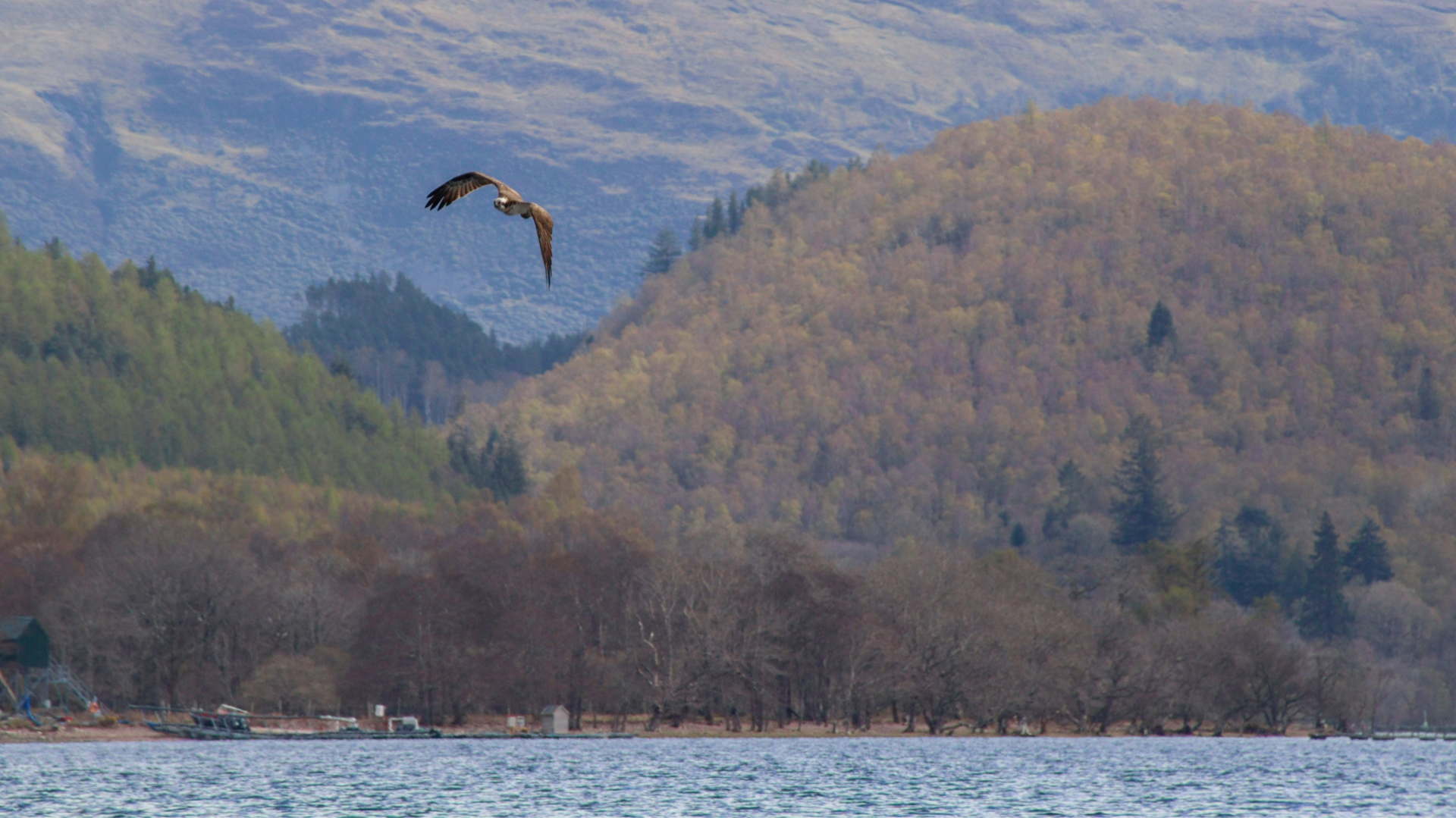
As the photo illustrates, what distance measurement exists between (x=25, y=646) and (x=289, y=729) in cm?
1661

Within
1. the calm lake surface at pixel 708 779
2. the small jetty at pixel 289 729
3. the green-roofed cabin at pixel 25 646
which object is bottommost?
the calm lake surface at pixel 708 779

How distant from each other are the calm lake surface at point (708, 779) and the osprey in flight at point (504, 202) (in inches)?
1610

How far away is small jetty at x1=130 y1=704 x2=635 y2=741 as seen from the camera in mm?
118812

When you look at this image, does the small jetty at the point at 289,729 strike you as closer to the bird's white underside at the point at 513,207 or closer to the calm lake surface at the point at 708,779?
the calm lake surface at the point at 708,779

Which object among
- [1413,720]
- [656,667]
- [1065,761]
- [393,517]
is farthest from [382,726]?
[1413,720]

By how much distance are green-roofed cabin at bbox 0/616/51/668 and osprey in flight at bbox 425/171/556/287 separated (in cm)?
9949

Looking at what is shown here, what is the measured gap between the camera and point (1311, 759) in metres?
116

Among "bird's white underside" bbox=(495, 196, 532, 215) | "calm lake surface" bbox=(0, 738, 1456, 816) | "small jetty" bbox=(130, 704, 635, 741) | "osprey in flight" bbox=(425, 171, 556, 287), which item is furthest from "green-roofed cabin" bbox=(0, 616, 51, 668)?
"bird's white underside" bbox=(495, 196, 532, 215)

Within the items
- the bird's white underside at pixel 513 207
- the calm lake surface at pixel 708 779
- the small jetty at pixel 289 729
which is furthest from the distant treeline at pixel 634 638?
the bird's white underside at pixel 513 207

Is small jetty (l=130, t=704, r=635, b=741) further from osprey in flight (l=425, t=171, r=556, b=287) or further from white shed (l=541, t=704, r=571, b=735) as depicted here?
osprey in flight (l=425, t=171, r=556, b=287)

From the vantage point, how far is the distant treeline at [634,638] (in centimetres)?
12581

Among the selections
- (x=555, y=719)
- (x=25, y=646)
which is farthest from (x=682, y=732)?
(x=25, y=646)

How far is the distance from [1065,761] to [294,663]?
48.8 metres

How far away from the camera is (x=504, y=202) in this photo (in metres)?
32.4
